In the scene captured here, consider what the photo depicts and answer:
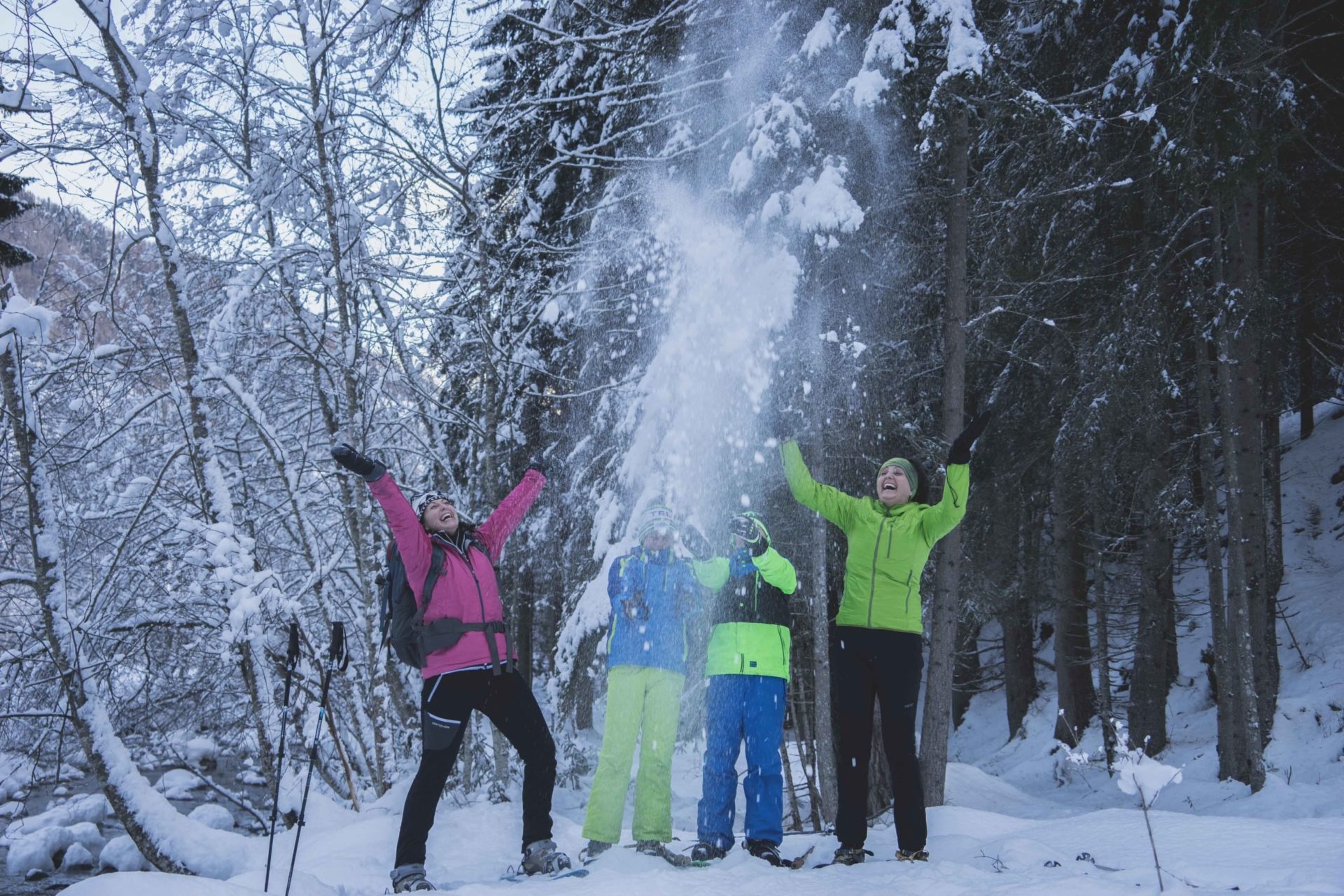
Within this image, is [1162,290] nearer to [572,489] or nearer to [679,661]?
[572,489]

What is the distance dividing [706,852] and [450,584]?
6.47 ft

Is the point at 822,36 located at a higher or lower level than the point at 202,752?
higher

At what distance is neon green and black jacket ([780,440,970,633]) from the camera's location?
4641 millimetres

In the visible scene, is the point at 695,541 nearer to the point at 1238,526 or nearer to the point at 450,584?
the point at 450,584

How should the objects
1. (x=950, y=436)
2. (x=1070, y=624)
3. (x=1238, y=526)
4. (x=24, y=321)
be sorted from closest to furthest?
(x=24, y=321) < (x=950, y=436) < (x=1238, y=526) < (x=1070, y=624)

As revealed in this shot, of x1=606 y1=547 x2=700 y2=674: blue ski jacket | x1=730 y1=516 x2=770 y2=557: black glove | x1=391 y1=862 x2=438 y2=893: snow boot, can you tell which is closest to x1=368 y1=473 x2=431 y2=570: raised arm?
x1=606 y1=547 x2=700 y2=674: blue ski jacket

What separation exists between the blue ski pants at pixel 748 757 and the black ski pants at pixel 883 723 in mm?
378

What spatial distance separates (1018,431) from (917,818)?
712 centimetres

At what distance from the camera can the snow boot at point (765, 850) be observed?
457cm

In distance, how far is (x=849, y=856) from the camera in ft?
14.5

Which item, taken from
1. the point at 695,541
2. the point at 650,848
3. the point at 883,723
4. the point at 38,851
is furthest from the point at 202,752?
the point at 883,723

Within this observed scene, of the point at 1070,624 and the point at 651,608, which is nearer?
the point at 651,608

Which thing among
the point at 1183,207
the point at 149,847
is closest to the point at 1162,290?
the point at 1183,207

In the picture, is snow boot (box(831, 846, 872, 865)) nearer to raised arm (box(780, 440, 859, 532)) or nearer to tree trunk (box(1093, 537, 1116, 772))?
raised arm (box(780, 440, 859, 532))
